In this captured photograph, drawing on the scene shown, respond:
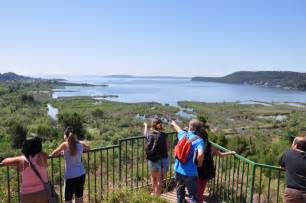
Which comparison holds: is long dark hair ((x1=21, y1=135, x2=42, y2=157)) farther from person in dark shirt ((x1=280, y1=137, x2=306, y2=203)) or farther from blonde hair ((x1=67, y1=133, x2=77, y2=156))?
person in dark shirt ((x1=280, y1=137, x2=306, y2=203))

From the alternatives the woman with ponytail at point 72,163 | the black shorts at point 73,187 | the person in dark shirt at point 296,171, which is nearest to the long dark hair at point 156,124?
the woman with ponytail at point 72,163

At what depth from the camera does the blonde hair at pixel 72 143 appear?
4.81 meters

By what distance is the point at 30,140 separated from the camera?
4145 millimetres

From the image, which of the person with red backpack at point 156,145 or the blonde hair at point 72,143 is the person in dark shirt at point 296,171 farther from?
the blonde hair at point 72,143

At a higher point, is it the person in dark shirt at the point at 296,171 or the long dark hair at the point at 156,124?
the long dark hair at the point at 156,124

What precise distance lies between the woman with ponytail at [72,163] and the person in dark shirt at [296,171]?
9.68ft

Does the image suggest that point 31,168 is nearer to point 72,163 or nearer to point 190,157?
point 72,163

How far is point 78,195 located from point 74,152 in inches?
29.9

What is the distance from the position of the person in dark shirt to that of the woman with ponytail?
295 centimetres

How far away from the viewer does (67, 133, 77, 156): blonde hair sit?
4812 millimetres

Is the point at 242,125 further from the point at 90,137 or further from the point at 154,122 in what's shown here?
the point at 154,122

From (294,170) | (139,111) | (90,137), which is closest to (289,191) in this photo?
(294,170)

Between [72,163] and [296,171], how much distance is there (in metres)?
3.16

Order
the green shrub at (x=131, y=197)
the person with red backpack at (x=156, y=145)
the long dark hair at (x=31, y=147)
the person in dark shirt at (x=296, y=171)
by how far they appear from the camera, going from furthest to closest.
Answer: the person with red backpack at (x=156, y=145)
the green shrub at (x=131, y=197)
the person in dark shirt at (x=296, y=171)
the long dark hair at (x=31, y=147)
